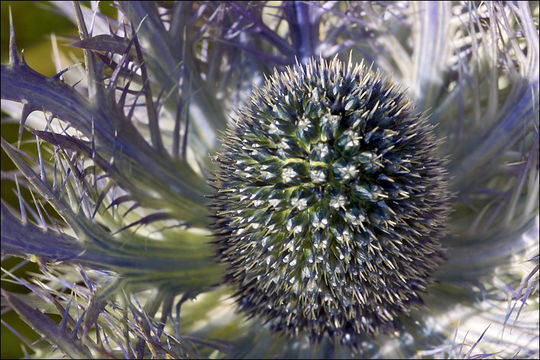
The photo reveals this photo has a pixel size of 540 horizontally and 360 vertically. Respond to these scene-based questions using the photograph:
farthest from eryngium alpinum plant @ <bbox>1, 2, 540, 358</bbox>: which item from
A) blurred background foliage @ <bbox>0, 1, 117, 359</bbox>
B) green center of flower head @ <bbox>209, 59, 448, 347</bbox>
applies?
blurred background foliage @ <bbox>0, 1, 117, 359</bbox>

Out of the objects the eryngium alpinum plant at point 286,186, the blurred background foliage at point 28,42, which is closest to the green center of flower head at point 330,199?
the eryngium alpinum plant at point 286,186

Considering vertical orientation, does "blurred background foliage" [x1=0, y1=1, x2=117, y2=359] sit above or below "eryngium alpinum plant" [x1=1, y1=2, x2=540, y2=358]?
above

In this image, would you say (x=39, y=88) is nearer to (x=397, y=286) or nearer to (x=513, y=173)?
(x=397, y=286)

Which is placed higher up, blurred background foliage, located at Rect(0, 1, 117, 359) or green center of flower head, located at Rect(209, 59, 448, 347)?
blurred background foliage, located at Rect(0, 1, 117, 359)

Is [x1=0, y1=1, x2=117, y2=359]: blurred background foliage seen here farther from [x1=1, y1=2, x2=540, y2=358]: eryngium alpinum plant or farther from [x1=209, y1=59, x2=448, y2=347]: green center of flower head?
[x1=209, y1=59, x2=448, y2=347]: green center of flower head

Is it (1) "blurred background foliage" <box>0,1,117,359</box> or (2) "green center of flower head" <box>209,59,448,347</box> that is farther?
(1) "blurred background foliage" <box>0,1,117,359</box>

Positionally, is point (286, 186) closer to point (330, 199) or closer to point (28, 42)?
point (330, 199)

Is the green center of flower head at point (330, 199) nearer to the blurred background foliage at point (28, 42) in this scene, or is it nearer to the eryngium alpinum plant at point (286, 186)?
the eryngium alpinum plant at point (286, 186)

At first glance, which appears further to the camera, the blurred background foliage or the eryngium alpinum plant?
the blurred background foliage
